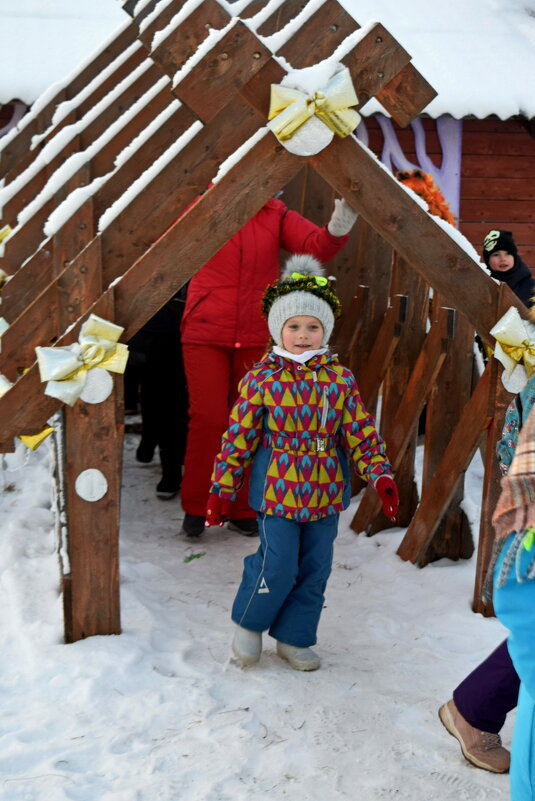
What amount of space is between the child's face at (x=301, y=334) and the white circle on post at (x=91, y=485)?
837 millimetres

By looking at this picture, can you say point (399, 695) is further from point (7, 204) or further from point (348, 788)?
point (7, 204)

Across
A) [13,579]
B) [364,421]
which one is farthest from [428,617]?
[13,579]

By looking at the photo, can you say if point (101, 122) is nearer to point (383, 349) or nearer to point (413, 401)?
point (383, 349)

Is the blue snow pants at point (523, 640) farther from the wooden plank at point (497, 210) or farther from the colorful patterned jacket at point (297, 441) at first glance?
the wooden plank at point (497, 210)

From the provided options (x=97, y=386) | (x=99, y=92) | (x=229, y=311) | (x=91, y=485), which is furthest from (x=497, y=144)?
(x=91, y=485)

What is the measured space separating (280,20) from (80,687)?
3341 millimetres

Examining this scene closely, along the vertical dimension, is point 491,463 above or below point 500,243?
below

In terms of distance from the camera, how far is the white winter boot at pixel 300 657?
3395 millimetres

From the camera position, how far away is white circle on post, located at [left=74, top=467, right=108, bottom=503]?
3.37m

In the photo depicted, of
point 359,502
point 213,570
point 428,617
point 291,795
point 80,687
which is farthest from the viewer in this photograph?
point 359,502

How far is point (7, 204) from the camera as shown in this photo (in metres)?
5.53

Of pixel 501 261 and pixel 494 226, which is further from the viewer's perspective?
pixel 494 226

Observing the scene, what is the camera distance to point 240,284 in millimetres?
4715

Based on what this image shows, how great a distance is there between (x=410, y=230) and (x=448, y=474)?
123 cm
